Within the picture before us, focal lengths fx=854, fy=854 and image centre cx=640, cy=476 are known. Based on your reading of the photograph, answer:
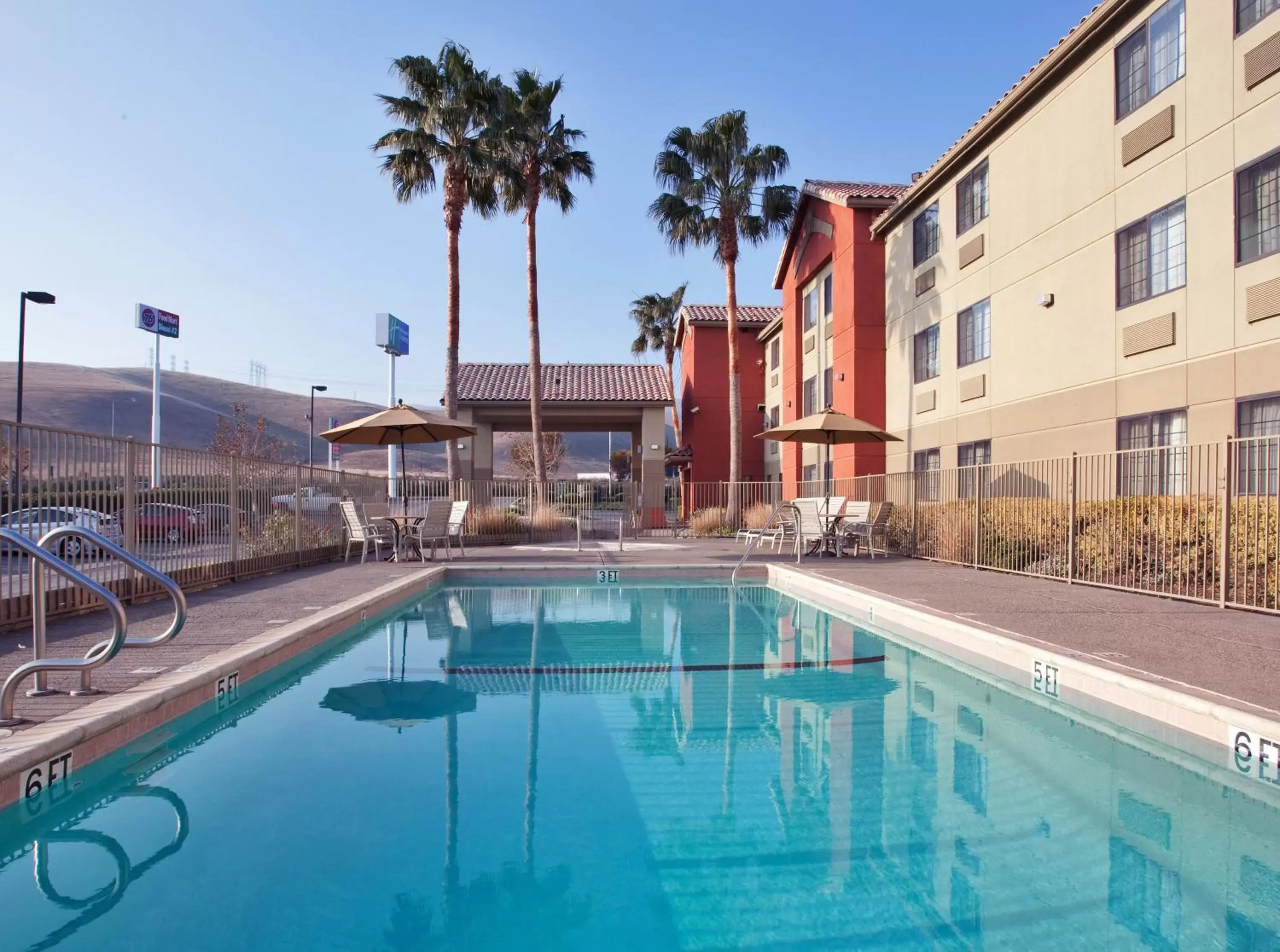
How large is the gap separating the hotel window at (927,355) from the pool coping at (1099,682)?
11427 millimetres

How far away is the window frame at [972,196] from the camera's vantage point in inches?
683

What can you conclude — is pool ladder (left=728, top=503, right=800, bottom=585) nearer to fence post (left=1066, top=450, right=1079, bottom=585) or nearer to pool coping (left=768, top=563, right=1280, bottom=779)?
fence post (left=1066, top=450, right=1079, bottom=585)

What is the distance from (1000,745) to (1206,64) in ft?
34.9

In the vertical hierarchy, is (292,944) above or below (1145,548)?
below

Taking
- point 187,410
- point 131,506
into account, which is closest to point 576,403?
Result: point 131,506

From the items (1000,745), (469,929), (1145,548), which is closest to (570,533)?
(1145,548)

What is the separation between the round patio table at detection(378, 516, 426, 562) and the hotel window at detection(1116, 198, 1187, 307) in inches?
486

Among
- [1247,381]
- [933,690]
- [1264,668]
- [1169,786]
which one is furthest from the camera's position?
[1247,381]

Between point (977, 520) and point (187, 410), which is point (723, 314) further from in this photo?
point (187, 410)

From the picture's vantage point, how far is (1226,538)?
8766 millimetres

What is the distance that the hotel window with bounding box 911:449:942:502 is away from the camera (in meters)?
16.9

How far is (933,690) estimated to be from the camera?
268 inches

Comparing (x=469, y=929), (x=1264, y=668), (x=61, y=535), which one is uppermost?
(x=61, y=535)

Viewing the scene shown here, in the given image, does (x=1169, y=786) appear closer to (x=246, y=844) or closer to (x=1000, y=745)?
(x=1000, y=745)
